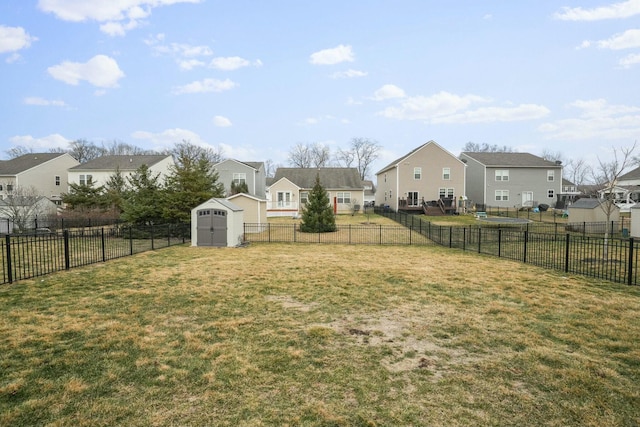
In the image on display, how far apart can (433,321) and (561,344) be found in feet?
6.49

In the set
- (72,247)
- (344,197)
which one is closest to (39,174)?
(72,247)

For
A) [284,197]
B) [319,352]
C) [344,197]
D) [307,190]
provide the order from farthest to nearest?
1. [344,197]
2. [307,190]
3. [284,197]
4. [319,352]

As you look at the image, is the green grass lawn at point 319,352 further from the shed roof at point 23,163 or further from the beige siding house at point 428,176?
the shed roof at point 23,163

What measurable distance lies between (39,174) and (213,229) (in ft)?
128

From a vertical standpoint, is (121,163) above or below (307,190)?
above

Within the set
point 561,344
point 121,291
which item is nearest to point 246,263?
point 121,291

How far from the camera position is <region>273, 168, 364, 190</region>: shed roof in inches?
1741

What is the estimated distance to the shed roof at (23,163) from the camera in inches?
1674

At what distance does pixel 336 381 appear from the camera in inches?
170

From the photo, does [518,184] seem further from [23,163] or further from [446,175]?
[23,163]

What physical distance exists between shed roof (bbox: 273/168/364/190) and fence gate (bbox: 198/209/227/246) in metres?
26.0

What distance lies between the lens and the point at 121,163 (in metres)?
44.4

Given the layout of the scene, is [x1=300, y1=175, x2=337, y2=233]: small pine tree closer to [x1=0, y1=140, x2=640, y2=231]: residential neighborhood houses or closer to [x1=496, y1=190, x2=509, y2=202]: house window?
[x1=0, y1=140, x2=640, y2=231]: residential neighborhood houses

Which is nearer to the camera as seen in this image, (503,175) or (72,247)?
(72,247)
